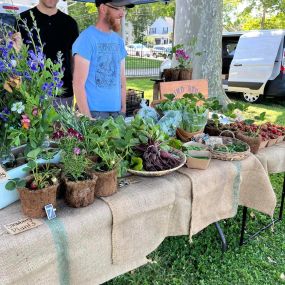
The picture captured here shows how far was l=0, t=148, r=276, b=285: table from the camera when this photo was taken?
3.80 ft

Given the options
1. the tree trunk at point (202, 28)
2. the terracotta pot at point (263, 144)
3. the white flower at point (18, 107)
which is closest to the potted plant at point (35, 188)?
the white flower at point (18, 107)

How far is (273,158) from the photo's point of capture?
2.16 m

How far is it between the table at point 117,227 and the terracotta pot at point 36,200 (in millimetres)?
53

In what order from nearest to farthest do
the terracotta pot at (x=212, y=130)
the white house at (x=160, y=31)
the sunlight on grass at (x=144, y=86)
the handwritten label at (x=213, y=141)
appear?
1. the handwritten label at (x=213, y=141)
2. the terracotta pot at (x=212, y=130)
3. the sunlight on grass at (x=144, y=86)
4. the white house at (x=160, y=31)

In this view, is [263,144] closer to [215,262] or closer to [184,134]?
[184,134]

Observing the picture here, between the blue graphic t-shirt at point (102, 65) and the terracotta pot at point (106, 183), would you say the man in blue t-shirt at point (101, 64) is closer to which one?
the blue graphic t-shirt at point (102, 65)

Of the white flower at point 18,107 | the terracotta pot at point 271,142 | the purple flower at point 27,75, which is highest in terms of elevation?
the purple flower at point 27,75

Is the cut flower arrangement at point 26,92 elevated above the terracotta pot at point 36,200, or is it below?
above

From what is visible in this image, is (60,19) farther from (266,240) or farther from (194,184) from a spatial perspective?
(266,240)

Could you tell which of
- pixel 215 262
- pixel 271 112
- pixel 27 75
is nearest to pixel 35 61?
pixel 27 75

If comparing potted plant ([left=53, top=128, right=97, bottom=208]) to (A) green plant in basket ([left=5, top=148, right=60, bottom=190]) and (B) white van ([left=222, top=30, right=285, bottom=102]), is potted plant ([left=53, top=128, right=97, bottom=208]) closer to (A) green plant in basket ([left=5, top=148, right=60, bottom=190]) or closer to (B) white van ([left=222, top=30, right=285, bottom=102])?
(A) green plant in basket ([left=5, top=148, right=60, bottom=190])

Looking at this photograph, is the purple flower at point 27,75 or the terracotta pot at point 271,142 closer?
the purple flower at point 27,75

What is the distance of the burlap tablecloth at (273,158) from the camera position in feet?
6.91

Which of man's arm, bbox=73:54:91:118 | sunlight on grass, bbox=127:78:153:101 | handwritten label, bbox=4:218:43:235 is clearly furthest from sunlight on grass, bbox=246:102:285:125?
handwritten label, bbox=4:218:43:235
